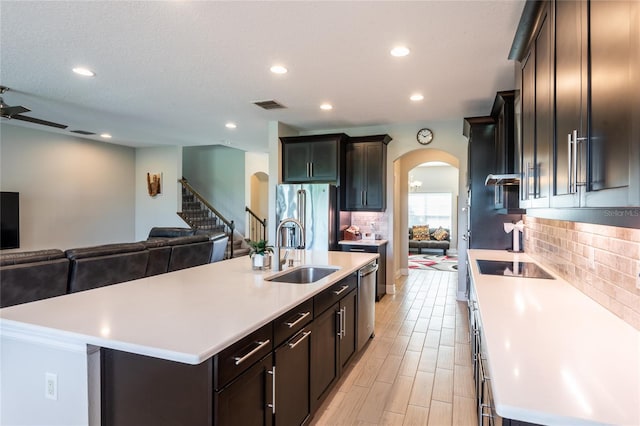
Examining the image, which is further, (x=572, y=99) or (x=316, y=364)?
(x=316, y=364)

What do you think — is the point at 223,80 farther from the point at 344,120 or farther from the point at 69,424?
the point at 69,424

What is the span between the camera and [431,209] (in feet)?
38.3

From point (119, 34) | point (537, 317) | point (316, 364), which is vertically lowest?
point (316, 364)

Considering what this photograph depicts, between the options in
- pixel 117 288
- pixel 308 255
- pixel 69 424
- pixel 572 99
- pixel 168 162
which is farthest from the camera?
pixel 168 162

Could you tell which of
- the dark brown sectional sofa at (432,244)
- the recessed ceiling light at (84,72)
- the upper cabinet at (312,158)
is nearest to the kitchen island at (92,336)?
the recessed ceiling light at (84,72)

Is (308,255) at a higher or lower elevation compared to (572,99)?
lower

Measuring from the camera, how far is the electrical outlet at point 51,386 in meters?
1.57

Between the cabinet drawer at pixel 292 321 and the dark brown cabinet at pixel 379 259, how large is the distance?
11.0 feet

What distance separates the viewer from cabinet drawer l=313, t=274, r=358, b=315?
7.63 ft

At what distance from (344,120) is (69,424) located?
482cm

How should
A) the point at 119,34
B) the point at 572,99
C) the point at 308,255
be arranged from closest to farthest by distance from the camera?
the point at 572,99, the point at 119,34, the point at 308,255

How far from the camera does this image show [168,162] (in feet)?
27.6

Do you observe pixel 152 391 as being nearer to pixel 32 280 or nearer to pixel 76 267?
pixel 32 280

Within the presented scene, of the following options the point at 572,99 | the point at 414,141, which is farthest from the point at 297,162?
the point at 572,99
